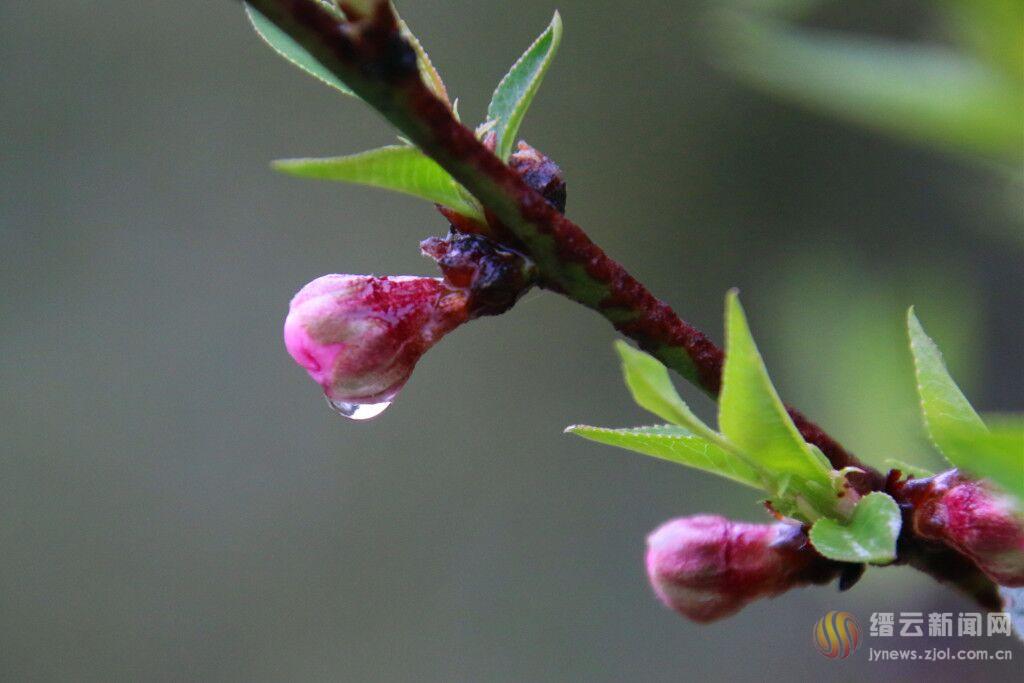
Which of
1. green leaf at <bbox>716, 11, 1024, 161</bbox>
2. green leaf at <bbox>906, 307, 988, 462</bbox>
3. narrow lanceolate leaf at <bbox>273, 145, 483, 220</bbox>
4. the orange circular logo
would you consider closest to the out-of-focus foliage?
green leaf at <bbox>716, 11, 1024, 161</bbox>

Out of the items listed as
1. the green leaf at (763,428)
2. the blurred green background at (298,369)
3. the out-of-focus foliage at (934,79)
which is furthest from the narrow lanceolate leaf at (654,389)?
the blurred green background at (298,369)

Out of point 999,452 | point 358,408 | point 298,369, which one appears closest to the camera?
point 999,452

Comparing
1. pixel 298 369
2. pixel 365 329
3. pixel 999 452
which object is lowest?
pixel 999 452

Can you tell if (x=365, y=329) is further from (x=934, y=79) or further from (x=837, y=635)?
(x=837, y=635)

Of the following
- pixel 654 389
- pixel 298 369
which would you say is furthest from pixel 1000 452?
pixel 298 369

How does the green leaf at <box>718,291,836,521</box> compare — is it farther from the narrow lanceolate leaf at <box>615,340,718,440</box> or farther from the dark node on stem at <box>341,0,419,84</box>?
the dark node on stem at <box>341,0,419,84</box>

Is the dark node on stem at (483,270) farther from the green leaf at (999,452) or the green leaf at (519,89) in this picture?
the green leaf at (999,452)

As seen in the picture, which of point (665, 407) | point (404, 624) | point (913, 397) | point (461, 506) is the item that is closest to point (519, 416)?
point (461, 506)
